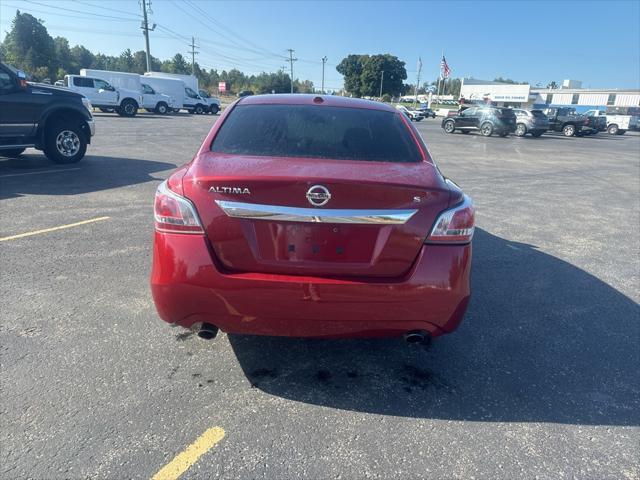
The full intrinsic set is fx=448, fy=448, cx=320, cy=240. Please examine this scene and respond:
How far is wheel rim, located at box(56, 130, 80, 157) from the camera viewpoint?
941cm

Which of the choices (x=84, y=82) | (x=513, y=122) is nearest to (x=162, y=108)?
(x=84, y=82)

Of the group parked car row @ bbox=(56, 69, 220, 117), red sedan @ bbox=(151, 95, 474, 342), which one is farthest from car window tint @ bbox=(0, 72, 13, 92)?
parked car row @ bbox=(56, 69, 220, 117)

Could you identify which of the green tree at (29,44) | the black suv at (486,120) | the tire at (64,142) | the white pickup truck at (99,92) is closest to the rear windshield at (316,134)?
the tire at (64,142)

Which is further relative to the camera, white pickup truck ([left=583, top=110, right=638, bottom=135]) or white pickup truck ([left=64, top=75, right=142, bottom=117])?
white pickup truck ([left=583, top=110, right=638, bottom=135])

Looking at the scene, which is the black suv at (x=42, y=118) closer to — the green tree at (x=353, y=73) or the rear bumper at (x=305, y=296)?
the rear bumper at (x=305, y=296)

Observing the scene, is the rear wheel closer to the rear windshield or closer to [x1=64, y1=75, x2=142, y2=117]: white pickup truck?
[x1=64, y1=75, x2=142, y2=117]: white pickup truck

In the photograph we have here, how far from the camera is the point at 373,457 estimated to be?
2.20m

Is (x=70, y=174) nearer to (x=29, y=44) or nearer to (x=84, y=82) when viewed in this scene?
(x=84, y=82)

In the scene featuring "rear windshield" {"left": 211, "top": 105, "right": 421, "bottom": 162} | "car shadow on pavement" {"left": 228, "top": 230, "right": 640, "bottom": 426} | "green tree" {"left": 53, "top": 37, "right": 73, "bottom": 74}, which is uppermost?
"green tree" {"left": 53, "top": 37, "right": 73, "bottom": 74}

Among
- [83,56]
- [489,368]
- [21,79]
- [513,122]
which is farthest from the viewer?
[83,56]

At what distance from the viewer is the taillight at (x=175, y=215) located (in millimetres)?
2392

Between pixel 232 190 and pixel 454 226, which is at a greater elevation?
pixel 232 190

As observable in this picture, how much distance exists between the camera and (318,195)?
2.30 m

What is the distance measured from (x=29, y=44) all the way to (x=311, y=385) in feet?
280
